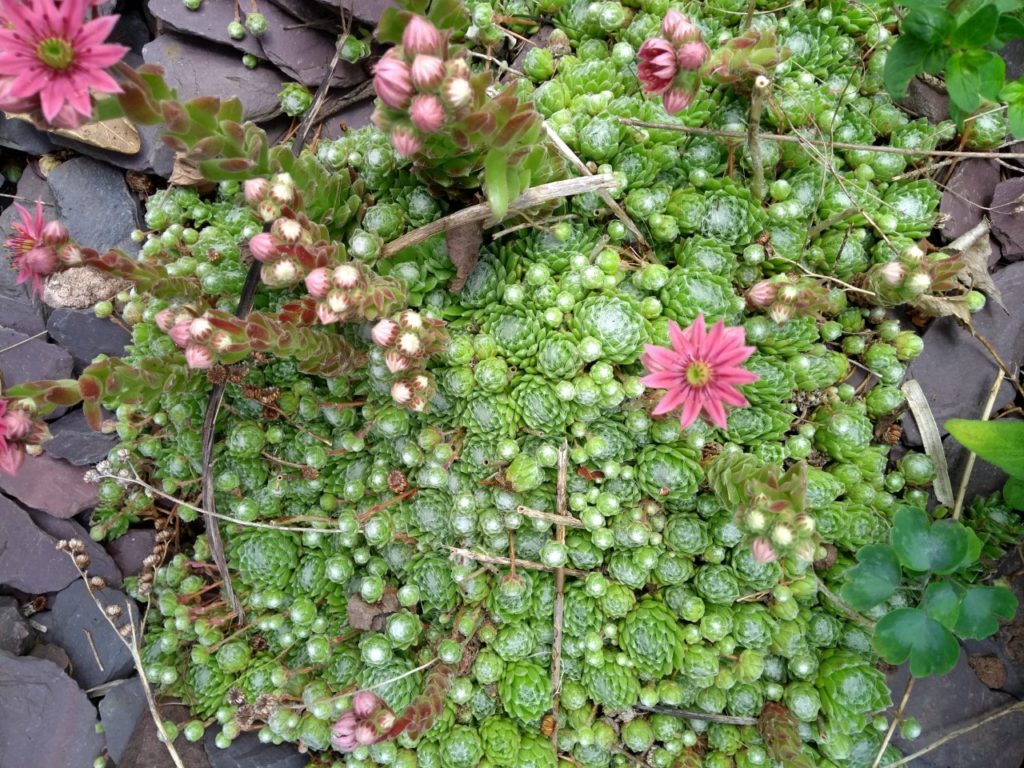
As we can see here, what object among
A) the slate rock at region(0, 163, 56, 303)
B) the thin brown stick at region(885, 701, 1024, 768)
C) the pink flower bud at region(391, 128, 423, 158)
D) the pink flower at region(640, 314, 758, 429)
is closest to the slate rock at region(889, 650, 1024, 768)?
the thin brown stick at region(885, 701, 1024, 768)

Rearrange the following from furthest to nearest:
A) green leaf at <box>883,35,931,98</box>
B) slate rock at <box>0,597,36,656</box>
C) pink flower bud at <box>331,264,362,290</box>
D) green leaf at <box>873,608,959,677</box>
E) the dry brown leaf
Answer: slate rock at <box>0,597,36,656</box>, the dry brown leaf, green leaf at <box>883,35,931,98</box>, green leaf at <box>873,608,959,677</box>, pink flower bud at <box>331,264,362,290</box>

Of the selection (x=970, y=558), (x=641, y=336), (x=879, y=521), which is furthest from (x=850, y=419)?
(x=641, y=336)

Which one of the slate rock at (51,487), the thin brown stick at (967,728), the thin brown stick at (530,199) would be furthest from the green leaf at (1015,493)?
the slate rock at (51,487)

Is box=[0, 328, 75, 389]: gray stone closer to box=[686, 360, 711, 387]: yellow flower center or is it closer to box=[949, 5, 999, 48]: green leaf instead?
box=[686, 360, 711, 387]: yellow flower center

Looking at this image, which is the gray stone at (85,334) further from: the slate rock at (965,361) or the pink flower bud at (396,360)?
the slate rock at (965,361)

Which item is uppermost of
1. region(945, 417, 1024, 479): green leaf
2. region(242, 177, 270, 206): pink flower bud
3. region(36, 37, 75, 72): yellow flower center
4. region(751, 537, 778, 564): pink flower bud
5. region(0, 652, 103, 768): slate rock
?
region(36, 37, 75, 72): yellow flower center

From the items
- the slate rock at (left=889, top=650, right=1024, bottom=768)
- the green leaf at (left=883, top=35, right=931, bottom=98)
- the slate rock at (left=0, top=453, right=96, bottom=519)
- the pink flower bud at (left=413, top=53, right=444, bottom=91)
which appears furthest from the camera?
the slate rock at (left=0, top=453, right=96, bottom=519)

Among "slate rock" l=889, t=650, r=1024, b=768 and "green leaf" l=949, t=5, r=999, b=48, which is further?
"slate rock" l=889, t=650, r=1024, b=768

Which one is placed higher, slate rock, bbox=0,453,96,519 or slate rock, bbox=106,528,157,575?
slate rock, bbox=0,453,96,519
